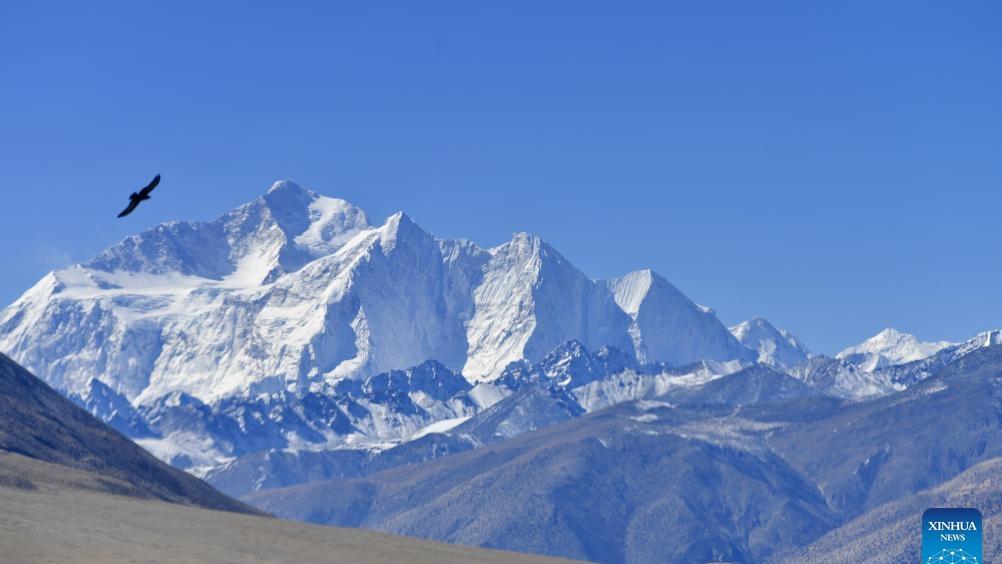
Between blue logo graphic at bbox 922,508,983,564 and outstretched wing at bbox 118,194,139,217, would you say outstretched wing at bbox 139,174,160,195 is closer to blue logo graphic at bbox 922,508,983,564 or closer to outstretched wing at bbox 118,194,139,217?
outstretched wing at bbox 118,194,139,217

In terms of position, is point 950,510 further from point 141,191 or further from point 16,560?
point 16,560

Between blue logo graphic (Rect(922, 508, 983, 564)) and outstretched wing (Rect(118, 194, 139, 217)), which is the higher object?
outstretched wing (Rect(118, 194, 139, 217))

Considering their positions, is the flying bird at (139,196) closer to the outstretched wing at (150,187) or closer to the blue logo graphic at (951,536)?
the outstretched wing at (150,187)

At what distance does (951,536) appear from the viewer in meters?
99.5

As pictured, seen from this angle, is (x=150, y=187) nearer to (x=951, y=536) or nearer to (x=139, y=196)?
(x=139, y=196)

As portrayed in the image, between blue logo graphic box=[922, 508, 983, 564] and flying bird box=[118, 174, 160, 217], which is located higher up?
flying bird box=[118, 174, 160, 217]

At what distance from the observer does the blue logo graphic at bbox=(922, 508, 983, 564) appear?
325ft

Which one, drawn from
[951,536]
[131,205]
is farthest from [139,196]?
[951,536]

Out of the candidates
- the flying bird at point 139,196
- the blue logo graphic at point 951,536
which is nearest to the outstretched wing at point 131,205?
the flying bird at point 139,196

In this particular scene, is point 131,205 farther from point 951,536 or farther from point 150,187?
point 951,536

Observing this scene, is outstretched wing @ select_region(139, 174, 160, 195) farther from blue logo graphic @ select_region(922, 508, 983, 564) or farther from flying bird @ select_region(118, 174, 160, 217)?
blue logo graphic @ select_region(922, 508, 983, 564)

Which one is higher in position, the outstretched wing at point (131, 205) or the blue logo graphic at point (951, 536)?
the outstretched wing at point (131, 205)

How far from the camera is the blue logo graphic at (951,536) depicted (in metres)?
99.1

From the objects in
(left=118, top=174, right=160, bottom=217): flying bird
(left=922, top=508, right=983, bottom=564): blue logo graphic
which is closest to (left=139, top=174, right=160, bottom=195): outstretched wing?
(left=118, top=174, right=160, bottom=217): flying bird
